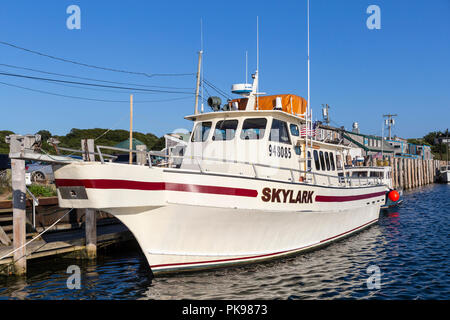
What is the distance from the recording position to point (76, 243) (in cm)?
1208

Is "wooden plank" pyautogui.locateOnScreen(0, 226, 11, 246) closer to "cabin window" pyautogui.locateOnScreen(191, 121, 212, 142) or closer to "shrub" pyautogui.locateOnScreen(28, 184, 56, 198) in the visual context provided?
"shrub" pyautogui.locateOnScreen(28, 184, 56, 198)

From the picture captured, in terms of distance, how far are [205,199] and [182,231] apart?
3.16 feet

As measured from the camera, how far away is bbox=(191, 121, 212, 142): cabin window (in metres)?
12.4

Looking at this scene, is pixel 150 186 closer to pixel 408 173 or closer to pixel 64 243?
pixel 64 243

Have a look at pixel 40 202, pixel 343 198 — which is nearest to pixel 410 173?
pixel 343 198

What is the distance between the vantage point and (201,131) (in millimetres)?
12539

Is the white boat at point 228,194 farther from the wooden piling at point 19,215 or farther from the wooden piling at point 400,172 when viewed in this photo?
the wooden piling at point 400,172

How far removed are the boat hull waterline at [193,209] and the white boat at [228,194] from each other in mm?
23

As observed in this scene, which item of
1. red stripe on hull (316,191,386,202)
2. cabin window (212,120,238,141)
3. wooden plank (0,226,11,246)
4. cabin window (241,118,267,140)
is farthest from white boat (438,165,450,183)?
wooden plank (0,226,11,246)

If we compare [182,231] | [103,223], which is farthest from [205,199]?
[103,223]

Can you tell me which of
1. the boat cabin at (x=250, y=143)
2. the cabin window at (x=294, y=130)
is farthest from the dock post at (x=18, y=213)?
the cabin window at (x=294, y=130)

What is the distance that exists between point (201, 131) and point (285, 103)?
312 cm

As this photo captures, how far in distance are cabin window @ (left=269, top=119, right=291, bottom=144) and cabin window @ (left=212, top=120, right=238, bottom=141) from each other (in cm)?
115

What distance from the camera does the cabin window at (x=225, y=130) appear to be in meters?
12.1
